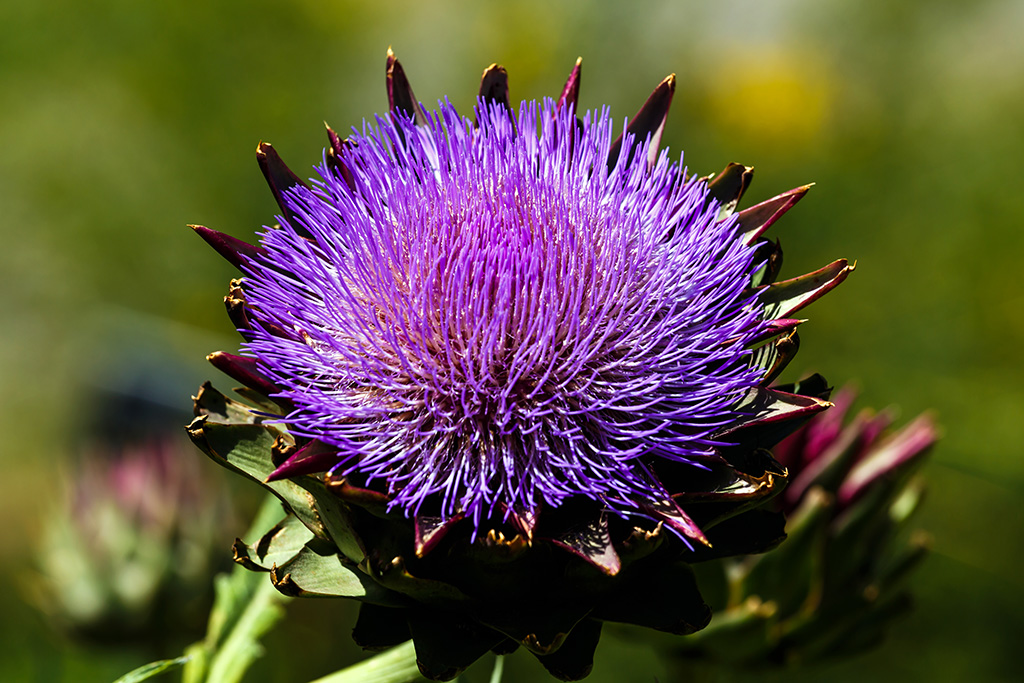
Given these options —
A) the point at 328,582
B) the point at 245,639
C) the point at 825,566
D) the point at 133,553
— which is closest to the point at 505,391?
the point at 328,582

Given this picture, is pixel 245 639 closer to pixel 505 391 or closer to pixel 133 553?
pixel 505 391

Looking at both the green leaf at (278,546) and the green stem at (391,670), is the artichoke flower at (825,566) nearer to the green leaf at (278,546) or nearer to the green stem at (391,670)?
the green stem at (391,670)

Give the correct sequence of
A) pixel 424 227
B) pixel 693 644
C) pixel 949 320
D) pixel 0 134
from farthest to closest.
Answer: pixel 0 134 < pixel 949 320 < pixel 693 644 < pixel 424 227

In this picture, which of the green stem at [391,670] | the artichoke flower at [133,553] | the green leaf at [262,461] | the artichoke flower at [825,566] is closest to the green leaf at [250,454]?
the green leaf at [262,461]

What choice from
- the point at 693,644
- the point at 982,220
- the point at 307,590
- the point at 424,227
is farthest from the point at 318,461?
the point at 982,220

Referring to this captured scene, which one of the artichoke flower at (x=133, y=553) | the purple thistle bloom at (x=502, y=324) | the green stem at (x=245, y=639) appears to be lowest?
the artichoke flower at (x=133, y=553)

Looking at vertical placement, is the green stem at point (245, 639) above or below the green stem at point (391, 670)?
below

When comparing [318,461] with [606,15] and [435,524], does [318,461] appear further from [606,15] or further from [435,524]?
[606,15]

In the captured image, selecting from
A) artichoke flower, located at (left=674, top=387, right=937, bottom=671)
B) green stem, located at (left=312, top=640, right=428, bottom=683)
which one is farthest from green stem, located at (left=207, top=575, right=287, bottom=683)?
artichoke flower, located at (left=674, top=387, right=937, bottom=671)
